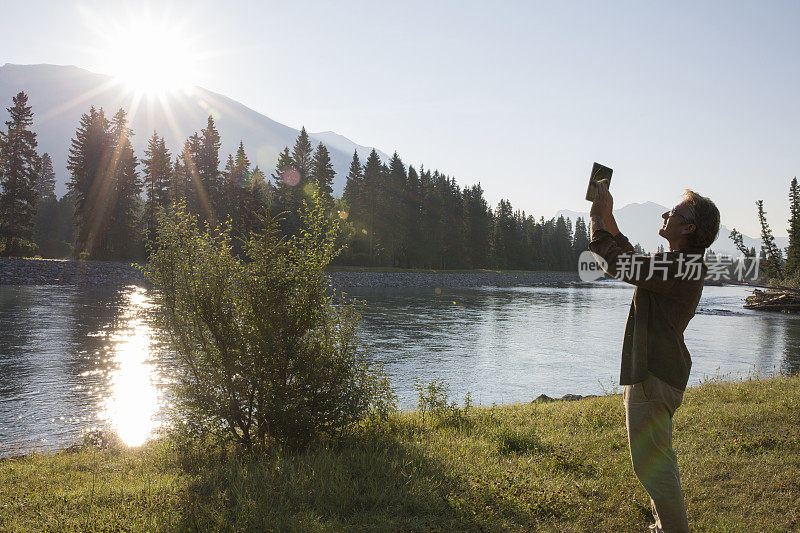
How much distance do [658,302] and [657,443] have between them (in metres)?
1.01

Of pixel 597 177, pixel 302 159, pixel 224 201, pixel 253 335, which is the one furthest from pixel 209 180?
pixel 597 177

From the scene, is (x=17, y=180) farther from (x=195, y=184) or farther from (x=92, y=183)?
(x=195, y=184)

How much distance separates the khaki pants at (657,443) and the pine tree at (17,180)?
2481 inches

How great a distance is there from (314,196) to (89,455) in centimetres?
577

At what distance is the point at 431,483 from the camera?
534 centimetres

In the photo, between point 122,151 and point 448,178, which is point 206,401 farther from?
point 448,178

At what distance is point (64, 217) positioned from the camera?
8606 cm

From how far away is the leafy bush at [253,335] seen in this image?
22.3ft

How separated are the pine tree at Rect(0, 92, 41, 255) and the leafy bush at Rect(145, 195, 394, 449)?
57.4m

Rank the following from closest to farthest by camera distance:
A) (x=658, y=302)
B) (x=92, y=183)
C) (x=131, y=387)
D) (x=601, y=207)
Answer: (x=658, y=302) → (x=601, y=207) → (x=131, y=387) → (x=92, y=183)

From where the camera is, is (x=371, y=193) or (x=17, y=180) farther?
(x=371, y=193)

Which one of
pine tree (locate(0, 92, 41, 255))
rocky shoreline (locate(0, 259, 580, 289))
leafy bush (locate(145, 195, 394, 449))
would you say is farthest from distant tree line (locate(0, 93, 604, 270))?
leafy bush (locate(145, 195, 394, 449))

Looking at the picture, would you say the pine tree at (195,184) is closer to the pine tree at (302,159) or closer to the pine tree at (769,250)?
the pine tree at (302,159)

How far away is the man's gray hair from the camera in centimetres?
355
